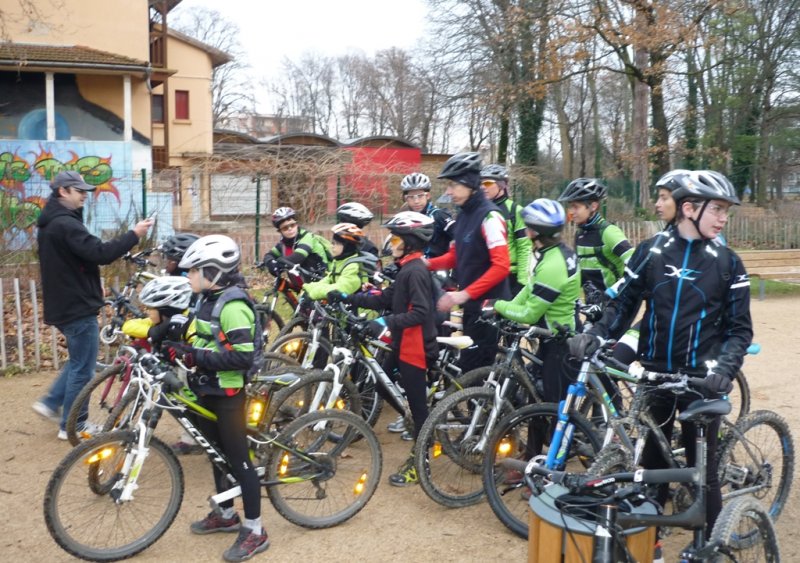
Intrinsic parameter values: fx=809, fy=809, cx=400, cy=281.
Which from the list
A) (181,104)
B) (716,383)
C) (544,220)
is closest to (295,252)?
(544,220)

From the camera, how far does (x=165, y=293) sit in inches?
204

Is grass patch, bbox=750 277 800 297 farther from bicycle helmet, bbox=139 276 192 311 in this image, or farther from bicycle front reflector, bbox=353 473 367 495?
bicycle helmet, bbox=139 276 192 311

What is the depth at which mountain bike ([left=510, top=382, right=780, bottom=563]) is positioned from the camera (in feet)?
10.6

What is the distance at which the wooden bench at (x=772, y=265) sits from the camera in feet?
47.4

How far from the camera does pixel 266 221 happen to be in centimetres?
1617

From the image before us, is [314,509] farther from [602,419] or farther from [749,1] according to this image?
[749,1]

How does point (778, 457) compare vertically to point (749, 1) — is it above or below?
below

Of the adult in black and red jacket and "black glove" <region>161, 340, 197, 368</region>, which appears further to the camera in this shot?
the adult in black and red jacket

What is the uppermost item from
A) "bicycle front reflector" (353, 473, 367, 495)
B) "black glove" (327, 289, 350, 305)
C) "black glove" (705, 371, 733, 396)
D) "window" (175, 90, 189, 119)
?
"window" (175, 90, 189, 119)

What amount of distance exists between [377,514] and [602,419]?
4.96 ft

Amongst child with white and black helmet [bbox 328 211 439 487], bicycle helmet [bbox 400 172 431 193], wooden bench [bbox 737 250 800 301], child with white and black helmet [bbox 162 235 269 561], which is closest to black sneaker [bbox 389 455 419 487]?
child with white and black helmet [bbox 328 211 439 487]

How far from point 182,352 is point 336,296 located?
169cm

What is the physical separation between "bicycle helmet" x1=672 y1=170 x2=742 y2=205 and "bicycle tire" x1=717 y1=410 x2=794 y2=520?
132cm

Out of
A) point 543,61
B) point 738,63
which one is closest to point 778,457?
point 543,61
